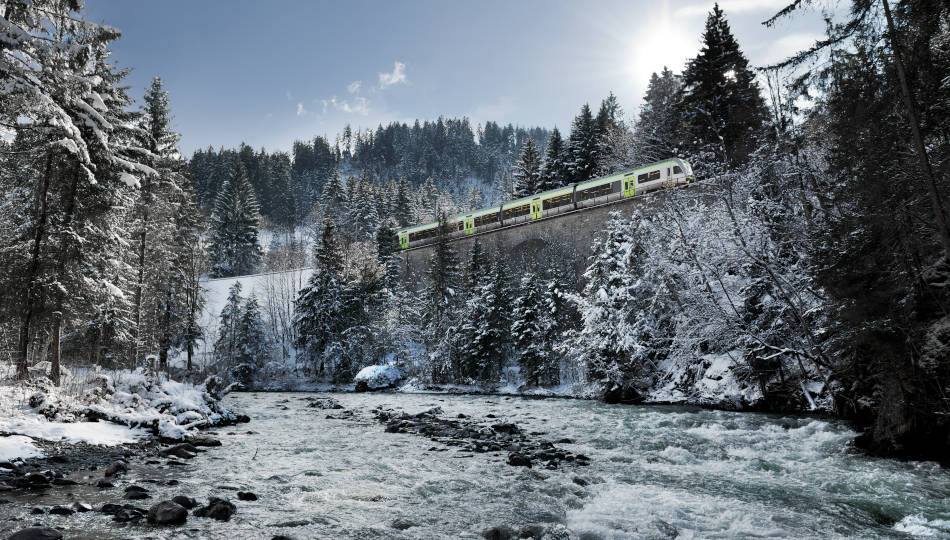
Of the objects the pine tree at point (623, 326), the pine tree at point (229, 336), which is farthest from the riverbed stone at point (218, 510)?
the pine tree at point (229, 336)

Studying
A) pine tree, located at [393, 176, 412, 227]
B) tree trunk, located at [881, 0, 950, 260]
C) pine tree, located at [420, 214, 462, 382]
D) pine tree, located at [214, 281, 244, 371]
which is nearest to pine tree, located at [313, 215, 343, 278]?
pine tree, located at [420, 214, 462, 382]

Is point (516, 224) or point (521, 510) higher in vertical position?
point (516, 224)

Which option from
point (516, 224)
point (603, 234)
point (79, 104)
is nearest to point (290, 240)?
point (516, 224)

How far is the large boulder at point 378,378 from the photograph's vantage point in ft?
110

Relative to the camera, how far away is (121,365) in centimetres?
2167

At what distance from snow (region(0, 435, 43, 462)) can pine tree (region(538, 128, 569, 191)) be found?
4591 centimetres

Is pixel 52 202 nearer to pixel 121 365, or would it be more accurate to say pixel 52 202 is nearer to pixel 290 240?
pixel 121 365

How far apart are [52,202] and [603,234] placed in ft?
104

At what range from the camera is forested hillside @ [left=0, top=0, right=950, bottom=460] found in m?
8.83

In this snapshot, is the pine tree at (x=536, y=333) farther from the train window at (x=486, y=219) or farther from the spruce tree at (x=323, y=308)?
the spruce tree at (x=323, y=308)

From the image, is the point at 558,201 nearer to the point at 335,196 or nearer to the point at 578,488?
the point at 578,488

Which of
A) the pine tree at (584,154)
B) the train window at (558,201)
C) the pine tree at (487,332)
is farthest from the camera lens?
the pine tree at (584,154)

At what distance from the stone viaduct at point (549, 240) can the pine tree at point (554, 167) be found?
890cm

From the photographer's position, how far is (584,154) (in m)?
49.7
